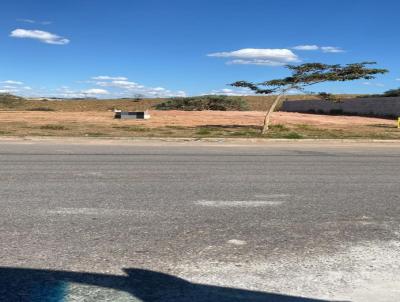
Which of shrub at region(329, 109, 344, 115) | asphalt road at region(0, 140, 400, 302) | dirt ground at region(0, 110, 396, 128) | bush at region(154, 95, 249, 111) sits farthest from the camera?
bush at region(154, 95, 249, 111)

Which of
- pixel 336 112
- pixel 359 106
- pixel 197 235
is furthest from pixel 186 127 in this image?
pixel 336 112

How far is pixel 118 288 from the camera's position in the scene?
4488 mm

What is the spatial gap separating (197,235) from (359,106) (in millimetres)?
54321

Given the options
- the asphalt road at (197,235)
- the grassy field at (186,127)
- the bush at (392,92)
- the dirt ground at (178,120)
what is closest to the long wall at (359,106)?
the dirt ground at (178,120)

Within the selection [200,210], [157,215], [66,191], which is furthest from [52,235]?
[66,191]

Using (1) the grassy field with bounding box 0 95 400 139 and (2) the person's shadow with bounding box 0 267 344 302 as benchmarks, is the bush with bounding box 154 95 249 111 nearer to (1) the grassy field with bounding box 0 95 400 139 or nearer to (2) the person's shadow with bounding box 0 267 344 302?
(1) the grassy field with bounding box 0 95 400 139

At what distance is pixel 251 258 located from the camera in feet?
17.6

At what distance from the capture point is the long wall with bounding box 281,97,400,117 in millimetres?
51812

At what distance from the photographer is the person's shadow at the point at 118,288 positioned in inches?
169

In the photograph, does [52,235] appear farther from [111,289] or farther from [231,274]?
[231,274]

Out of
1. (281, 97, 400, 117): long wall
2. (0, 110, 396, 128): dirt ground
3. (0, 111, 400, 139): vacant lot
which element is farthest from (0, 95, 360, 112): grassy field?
(0, 111, 400, 139): vacant lot

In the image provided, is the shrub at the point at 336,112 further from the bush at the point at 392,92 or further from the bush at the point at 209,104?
the bush at the point at 392,92

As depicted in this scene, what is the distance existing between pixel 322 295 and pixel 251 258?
1.09 metres

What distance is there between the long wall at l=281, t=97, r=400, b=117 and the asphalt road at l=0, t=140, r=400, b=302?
138 feet
